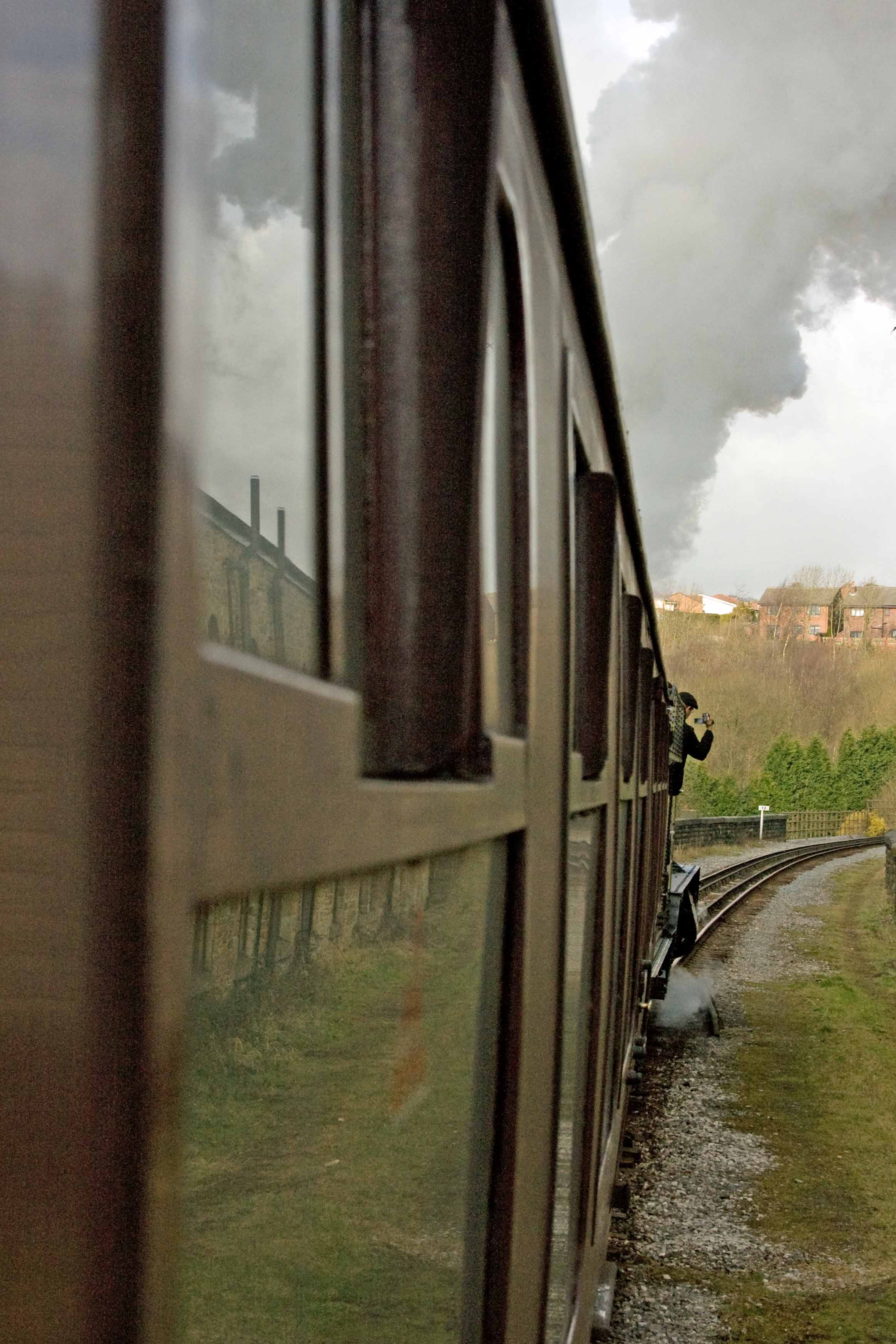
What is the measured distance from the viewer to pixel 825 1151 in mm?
8109

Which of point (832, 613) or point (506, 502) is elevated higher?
point (832, 613)

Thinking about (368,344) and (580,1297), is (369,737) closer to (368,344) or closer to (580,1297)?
(368,344)

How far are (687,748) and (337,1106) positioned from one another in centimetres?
1178

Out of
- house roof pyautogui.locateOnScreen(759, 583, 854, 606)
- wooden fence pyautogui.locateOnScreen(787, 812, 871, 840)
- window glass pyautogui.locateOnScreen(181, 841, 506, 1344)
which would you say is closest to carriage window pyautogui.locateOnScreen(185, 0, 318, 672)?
window glass pyautogui.locateOnScreen(181, 841, 506, 1344)

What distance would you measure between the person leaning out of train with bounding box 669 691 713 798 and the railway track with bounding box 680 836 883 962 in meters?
1.89

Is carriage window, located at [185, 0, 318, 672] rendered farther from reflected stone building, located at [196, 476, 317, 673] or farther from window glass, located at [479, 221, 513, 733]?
window glass, located at [479, 221, 513, 733]

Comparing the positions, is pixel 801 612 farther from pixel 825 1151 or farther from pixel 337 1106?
pixel 337 1106

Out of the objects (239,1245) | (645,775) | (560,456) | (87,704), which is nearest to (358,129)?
(87,704)

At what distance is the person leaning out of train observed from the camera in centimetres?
1171

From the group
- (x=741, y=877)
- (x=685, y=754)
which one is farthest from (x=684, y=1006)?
(x=741, y=877)

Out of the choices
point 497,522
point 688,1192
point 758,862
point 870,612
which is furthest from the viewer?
point 870,612

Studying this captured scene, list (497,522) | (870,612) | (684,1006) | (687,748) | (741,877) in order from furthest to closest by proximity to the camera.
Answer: (870,612) < (741,877) < (687,748) < (684,1006) < (497,522)

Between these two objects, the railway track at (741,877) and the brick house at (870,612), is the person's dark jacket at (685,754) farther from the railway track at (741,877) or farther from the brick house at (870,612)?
the brick house at (870,612)

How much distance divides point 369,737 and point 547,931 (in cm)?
83
